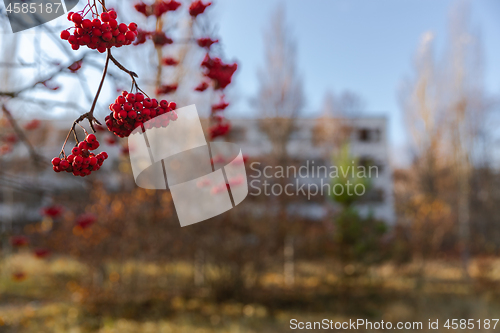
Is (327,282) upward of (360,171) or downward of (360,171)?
downward

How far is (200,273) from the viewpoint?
5000 mm

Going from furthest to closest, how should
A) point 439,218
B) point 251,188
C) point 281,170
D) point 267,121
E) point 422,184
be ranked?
point 422,184 < point 267,121 < point 281,170 < point 439,218 < point 251,188

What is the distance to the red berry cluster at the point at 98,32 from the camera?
0.67 m

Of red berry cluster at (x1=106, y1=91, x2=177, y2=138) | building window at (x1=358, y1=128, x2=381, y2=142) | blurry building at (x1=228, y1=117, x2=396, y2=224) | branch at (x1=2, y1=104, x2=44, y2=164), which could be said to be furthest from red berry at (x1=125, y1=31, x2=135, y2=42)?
building window at (x1=358, y1=128, x2=381, y2=142)

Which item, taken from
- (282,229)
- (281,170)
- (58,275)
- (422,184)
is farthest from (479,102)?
(58,275)

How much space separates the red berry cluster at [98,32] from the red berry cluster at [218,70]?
849mm

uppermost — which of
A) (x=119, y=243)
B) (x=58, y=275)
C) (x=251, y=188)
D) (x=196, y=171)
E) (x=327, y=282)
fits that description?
(x=196, y=171)

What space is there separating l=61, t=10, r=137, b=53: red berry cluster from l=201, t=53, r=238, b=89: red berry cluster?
2.79 feet

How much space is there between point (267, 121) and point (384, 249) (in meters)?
4.54

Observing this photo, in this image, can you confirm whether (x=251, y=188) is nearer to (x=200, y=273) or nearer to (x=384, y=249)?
(x=200, y=273)

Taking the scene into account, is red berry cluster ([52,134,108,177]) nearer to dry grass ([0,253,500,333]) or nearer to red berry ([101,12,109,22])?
red berry ([101,12,109,22])

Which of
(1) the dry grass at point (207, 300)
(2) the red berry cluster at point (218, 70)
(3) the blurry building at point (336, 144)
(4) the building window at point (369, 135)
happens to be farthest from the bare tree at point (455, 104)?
(4) the building window at point (369, 135)

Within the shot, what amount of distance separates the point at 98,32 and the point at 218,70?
90 cm

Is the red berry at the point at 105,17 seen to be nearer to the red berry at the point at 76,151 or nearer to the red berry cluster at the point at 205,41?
the red berry at the point at 76,151
